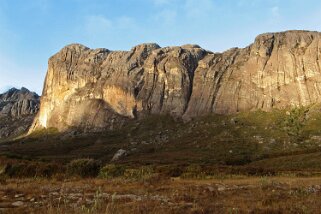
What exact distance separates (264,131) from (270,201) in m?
169

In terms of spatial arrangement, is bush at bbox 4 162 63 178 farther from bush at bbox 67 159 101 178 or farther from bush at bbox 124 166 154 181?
bush at bbox 124 166 154 181

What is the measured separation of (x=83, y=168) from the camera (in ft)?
132

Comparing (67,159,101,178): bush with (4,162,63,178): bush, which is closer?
(4,162,63,178): bush

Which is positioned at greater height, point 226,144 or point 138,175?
point 226,144

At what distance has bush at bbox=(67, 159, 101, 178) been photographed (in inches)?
1545

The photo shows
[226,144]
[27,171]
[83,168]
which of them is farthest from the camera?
[226,144]

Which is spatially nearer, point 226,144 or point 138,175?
point 138,175

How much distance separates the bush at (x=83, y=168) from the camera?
129 ft

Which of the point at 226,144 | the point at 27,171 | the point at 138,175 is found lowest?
the point at 138,175

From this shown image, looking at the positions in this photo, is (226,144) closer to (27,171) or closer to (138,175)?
(27,171)

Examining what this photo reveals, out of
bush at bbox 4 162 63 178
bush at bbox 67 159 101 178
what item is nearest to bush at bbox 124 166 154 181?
bush at bbox 67 159 101 178

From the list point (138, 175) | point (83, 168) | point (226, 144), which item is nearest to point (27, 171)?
point (83, 168)

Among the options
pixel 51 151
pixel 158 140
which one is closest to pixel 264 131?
pixel 158 140

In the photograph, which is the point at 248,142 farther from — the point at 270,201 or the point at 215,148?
the point at 270,201
